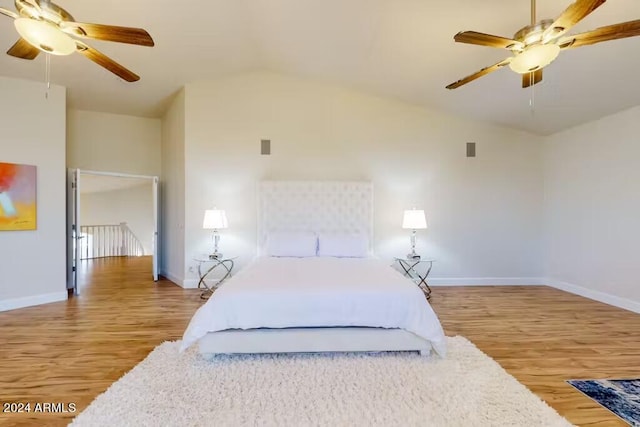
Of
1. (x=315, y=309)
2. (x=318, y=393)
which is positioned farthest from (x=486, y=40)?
(x=318, y=393)

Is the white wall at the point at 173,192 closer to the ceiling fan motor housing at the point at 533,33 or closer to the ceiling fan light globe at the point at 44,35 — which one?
the ceiling fan light globe at the point at 44,35

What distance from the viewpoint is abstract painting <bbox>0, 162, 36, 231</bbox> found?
3.99 metres

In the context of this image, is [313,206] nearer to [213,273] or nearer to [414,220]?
[414,220]

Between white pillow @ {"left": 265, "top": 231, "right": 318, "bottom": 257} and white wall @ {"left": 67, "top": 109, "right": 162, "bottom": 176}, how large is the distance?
3325 millimetres

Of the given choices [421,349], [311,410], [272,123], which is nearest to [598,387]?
[421,349]

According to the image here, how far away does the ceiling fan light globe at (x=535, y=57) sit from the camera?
88.5 inches

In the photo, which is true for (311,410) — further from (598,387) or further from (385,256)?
(385,256)

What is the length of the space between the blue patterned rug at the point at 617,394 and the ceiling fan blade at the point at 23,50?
4.92 m

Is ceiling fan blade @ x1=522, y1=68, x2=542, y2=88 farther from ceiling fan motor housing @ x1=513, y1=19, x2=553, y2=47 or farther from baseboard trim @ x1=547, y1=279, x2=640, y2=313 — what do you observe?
baseboard trim @ x1=547, y1=279, x2=640, y2=313

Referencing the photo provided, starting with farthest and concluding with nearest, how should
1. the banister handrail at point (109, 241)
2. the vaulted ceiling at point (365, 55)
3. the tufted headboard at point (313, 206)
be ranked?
the banister handrail at point (109, 241), the tufted headboard at point (313, 206), the vaulted ceiling at point (365, 55)

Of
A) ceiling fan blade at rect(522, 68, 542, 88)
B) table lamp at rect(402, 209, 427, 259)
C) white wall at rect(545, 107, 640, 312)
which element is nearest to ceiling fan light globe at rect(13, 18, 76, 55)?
ceiling fan blade at rect(522, 68, 542, 88)

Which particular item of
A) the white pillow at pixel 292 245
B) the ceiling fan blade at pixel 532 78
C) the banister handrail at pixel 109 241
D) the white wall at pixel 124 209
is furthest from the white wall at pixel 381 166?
the white wall at pixel 124 209

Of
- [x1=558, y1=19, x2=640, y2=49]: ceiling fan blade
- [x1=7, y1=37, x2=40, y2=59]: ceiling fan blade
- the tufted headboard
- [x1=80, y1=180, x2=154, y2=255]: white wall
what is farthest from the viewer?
[x1=80, y1=180, x2=154, y2=255]: white wall

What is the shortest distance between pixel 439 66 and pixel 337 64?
1.39 metres
